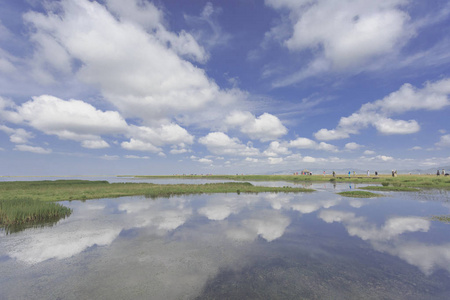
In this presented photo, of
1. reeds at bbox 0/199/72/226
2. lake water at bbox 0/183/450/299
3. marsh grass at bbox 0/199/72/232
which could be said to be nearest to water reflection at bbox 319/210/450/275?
lake water at bbox 0/183/450/299

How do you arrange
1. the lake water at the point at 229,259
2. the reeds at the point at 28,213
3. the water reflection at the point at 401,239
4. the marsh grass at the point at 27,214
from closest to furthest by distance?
the lake water at the point at 229,259 → the water reflection at the point at 401,239 → the marsh grass at the point at 27,214 → the reeds at the point at 28,213

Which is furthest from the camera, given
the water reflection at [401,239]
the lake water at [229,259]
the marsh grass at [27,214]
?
the marsh grass at [27,214]

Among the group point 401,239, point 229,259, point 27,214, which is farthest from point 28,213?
point 401,239

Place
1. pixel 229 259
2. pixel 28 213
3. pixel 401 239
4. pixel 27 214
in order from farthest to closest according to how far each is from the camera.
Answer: pixel 28 213
pixel 27 214
pixel 401 239
pixel 229 259

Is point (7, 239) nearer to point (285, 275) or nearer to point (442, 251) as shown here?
point (285, 275)

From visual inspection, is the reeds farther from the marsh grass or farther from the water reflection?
the water reflection

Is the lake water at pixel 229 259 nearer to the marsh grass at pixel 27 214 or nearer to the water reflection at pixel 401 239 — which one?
the water reflection at pixel 401 239

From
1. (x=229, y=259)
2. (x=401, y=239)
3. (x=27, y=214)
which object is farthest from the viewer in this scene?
(x=27, y=214)

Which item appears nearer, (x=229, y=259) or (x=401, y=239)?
(x=229, y=259)

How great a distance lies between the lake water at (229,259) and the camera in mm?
10117

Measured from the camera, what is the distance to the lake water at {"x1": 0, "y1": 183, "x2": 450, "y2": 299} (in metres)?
10.1

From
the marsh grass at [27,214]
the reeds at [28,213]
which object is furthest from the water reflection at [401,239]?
the reeds at [28,213]

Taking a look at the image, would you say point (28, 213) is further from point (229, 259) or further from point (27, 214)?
point (229, 259)

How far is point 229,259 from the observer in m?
13.7
